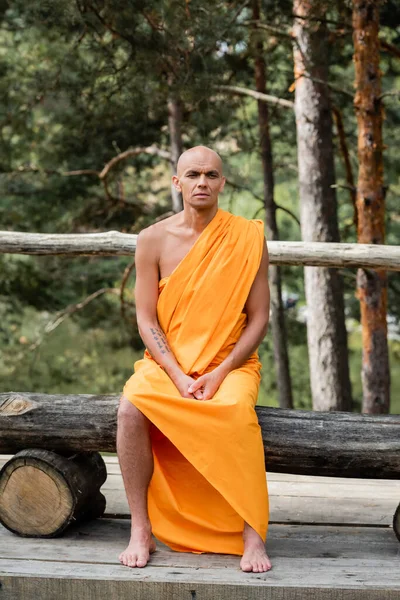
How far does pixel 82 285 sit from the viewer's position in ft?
33.2

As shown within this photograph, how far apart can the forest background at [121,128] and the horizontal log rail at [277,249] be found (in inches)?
73.6

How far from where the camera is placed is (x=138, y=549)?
3.07m

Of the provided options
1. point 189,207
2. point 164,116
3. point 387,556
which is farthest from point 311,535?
point 164,116

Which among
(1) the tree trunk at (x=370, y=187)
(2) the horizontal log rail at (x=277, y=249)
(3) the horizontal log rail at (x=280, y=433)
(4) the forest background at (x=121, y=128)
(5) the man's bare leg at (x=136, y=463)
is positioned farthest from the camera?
(4) the forest background at (x=121, y=128)

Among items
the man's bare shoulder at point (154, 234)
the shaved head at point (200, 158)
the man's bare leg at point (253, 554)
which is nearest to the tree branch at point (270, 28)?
the shaved head at point (200, 158)

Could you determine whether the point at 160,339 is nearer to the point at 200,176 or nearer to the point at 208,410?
the point at 208,410

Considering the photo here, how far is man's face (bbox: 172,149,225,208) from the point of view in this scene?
3393mm

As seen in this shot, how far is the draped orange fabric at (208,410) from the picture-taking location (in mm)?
3025

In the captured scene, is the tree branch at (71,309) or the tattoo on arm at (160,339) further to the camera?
the tree branch at (71,309)

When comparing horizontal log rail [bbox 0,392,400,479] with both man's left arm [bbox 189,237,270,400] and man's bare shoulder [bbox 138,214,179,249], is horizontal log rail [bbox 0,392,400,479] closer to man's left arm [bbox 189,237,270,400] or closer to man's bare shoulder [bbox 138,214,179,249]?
man's left arm [bbox 189,237,270,400]

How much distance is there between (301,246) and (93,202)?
5414mm

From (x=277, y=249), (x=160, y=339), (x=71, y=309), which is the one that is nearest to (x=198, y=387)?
(x=160, y=339)

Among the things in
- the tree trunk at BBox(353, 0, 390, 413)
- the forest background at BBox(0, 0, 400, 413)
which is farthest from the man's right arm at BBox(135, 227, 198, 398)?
the tree trunk at BBox(353, 0, 390, 413)

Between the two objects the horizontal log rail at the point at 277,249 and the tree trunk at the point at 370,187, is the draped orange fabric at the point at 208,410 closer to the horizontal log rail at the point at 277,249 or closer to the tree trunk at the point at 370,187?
the horizontal log rail at the point at 277,249
